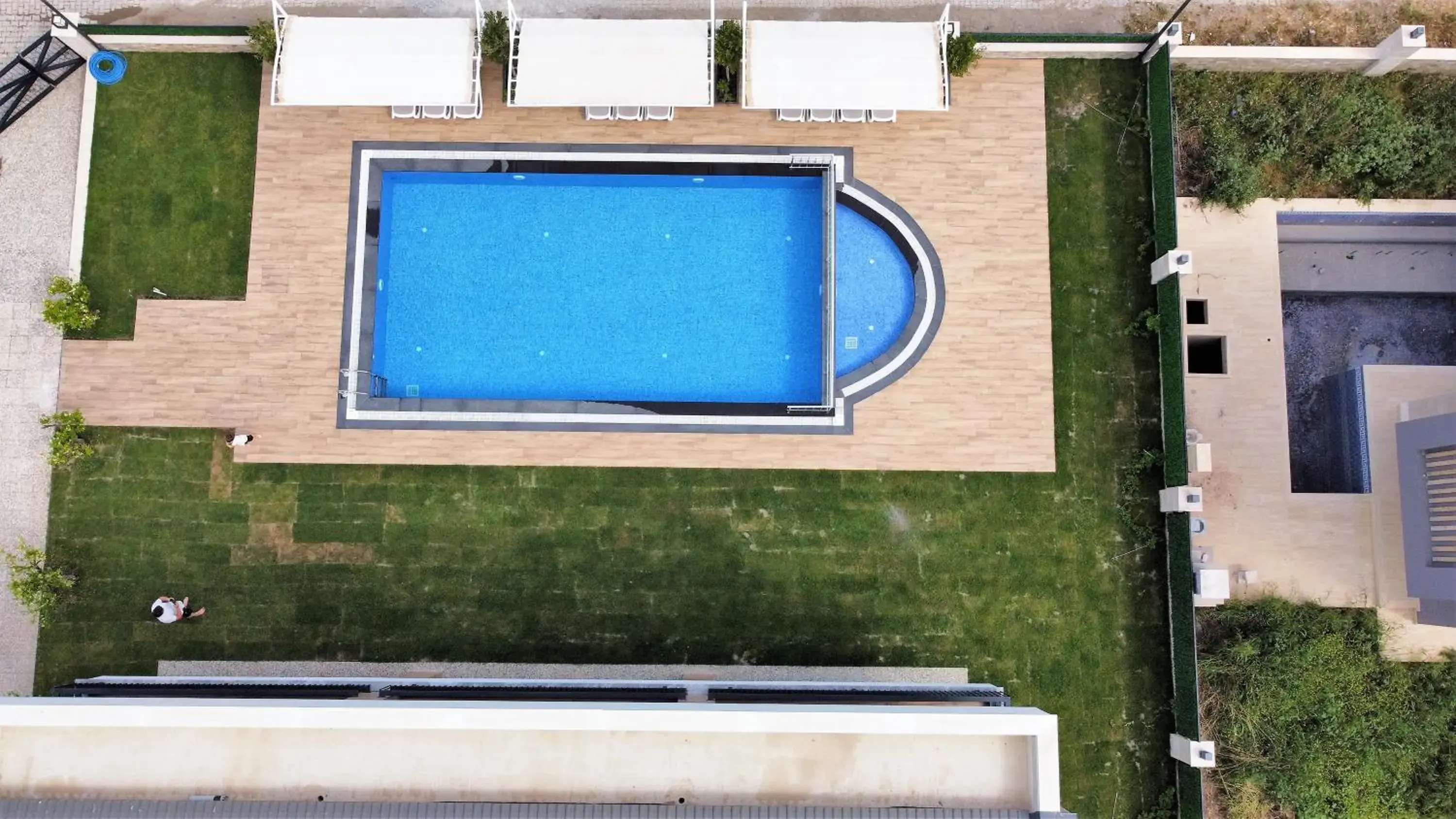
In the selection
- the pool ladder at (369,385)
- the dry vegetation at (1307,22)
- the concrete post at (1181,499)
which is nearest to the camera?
the concrete post at (1181,499)

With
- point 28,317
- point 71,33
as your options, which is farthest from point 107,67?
point 28,317

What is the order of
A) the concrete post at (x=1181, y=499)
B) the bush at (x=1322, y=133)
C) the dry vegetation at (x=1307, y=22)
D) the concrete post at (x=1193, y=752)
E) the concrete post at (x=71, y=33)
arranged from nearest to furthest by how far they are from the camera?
the concrete post at (x=1193, y=752)
the concrete post at (x=1181, y=499)
the concrete post at (x=71, y=33)
the bush at (x=1322, y=133)
the dry vegetation at (x=1307, y=22)

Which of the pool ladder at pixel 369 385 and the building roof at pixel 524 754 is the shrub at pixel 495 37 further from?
the building roof at pixel 524 754

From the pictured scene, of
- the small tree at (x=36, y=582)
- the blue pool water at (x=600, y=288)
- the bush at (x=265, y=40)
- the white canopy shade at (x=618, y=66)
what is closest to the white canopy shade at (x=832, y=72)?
the white canopy shade at (x=618, y=66)

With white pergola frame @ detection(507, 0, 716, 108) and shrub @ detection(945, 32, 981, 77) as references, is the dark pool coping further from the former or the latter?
shrub @ detection(945, 32, 981, 77)

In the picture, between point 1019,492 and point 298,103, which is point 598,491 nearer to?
point 1019,492

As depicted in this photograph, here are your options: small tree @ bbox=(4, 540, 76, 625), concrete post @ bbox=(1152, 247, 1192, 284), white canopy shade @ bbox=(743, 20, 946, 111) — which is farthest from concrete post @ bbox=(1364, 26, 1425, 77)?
small tree @ bbox=(4, 540, 76, 625)

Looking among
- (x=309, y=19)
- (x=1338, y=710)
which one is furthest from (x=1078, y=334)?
(x=309, y=19)

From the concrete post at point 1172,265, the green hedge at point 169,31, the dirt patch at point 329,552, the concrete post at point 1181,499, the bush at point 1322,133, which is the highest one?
the green hedge at point 169,31
